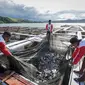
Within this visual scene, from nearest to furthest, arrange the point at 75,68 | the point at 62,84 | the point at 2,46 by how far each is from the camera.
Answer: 1. the point at 2,46
2. the point at 62,84
3. the point at 75,68

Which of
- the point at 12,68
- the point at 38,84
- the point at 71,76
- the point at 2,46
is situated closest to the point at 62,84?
the point at 71,76

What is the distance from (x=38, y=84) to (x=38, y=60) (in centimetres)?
197

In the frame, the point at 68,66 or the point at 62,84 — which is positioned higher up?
the point at 68,66

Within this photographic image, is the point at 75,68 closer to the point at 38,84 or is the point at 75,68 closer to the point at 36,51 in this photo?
the point at 38,84

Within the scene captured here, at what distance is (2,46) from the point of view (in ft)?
11.5

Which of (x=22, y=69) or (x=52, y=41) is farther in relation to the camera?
(x=52, y=41)

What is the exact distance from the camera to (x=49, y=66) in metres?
5.39

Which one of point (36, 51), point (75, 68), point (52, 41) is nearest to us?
point (75, 68)

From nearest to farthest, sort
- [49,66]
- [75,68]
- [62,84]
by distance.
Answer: [62,84]
[75,68]
[49,66]

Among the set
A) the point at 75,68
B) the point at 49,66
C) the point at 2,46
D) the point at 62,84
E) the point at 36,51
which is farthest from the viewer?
the point at 36,51

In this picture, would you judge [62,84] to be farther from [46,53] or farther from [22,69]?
[46,53]

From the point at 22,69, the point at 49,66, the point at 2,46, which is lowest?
the point at 49,66

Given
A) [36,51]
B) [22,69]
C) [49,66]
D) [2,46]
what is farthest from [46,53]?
[2,46]

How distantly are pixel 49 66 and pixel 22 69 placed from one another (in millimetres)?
1549
